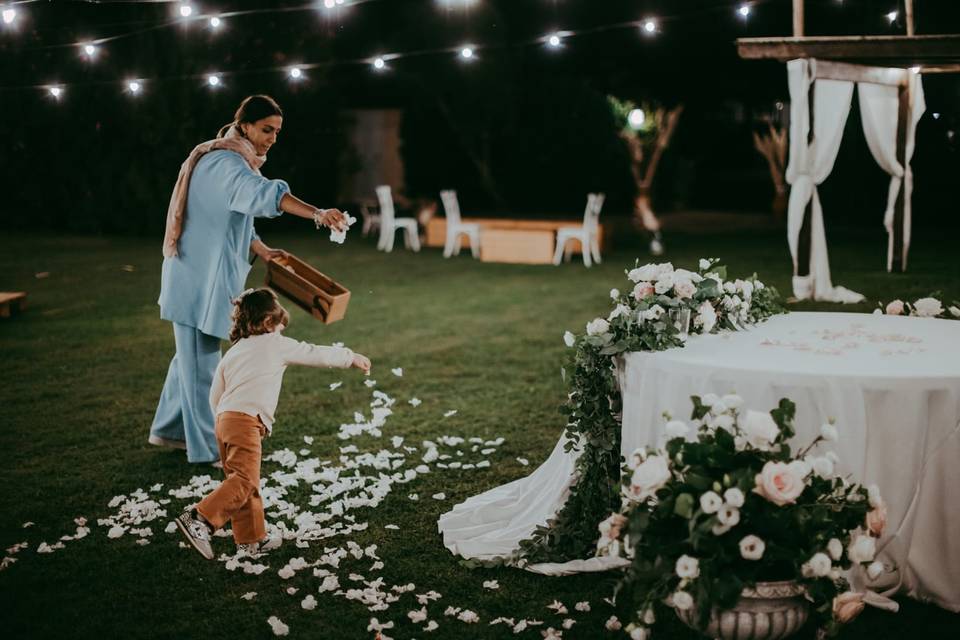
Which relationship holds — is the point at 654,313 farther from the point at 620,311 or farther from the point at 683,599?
the point at 683,599

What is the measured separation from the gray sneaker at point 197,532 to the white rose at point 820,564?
237cm

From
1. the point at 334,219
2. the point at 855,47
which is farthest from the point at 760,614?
the point at 855,47

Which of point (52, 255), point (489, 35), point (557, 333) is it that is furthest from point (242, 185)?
point (489, 35)

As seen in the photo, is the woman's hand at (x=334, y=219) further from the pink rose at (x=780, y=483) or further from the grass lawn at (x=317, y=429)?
the pink rose at (x=780, y=483)

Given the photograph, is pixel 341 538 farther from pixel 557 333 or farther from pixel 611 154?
pixel 611 154

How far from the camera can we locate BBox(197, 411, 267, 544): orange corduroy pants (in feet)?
13.1

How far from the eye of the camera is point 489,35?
21.6 metres

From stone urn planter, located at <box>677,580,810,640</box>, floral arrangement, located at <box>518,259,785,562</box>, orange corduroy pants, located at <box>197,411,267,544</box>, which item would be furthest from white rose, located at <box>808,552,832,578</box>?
orange corduroy pants, located at <box>197,411,267,544</box>

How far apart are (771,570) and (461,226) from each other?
12941 millimetres

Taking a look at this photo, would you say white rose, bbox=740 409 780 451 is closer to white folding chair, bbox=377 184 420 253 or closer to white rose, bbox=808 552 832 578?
white rose, bbox=808 552 832 578

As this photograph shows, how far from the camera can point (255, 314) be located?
13.5 ft

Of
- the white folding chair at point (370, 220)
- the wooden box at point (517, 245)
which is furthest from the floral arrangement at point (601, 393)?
the white folding chair at point (370, 220)

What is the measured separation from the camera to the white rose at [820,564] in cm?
270

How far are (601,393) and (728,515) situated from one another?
1.25m
